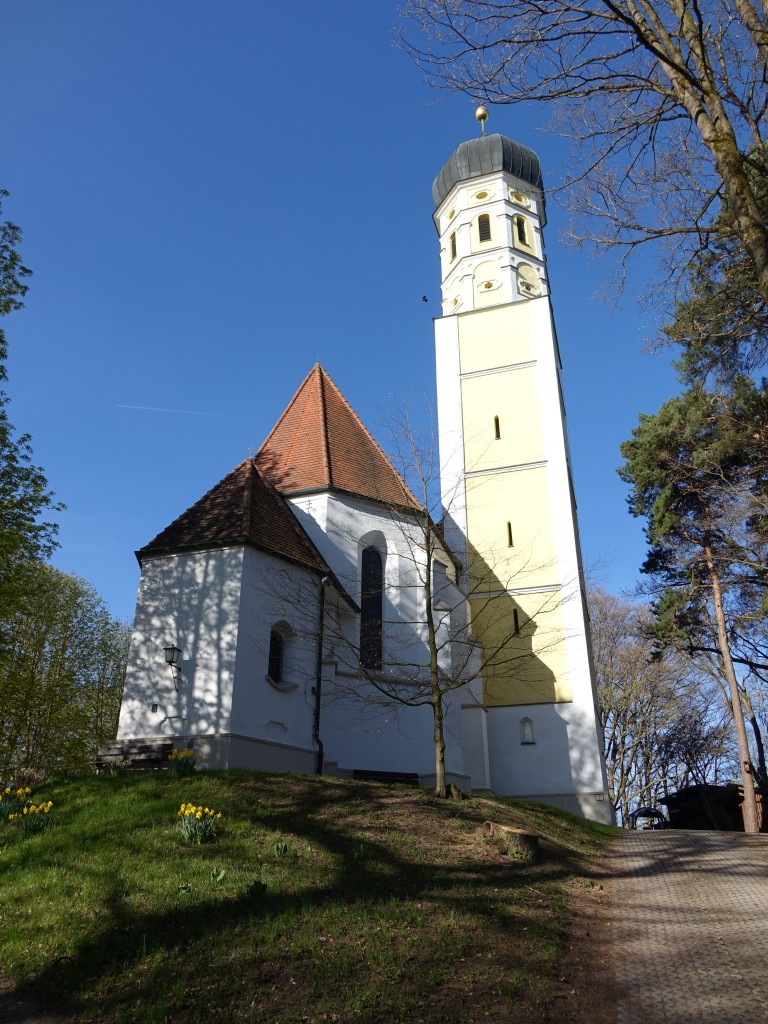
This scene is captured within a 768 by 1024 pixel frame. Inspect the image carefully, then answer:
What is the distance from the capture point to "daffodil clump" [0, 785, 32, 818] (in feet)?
32.0

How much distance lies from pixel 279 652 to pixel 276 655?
100 millimetres

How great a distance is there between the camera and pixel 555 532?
21219 mm

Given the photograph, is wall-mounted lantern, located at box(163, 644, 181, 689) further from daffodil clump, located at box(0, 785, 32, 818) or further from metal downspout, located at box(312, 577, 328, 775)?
daffodil clump, located at box(0, 785, 32, 818)

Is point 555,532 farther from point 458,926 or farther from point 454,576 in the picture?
point 458,926

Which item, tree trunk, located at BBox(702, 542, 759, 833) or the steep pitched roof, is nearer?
the steep pitched roof

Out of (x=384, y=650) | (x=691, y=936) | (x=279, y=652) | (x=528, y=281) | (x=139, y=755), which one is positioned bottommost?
(x=691, y=936)

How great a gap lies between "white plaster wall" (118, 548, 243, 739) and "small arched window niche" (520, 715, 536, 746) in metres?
8.81

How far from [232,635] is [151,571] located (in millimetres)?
2372

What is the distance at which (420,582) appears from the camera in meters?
18.1

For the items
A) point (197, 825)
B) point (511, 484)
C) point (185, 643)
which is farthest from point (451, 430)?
point (197, 825)

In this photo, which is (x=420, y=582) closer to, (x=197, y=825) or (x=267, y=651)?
(x=267, y=651)

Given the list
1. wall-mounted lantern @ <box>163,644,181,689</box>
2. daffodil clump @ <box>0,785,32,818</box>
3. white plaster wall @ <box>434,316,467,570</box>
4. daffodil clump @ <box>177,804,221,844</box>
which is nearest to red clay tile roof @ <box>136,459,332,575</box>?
wall-mounted lantern @ <box>163,644,181,689</box>

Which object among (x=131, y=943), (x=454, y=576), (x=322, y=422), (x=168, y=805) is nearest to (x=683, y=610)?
(x=454, y=576)

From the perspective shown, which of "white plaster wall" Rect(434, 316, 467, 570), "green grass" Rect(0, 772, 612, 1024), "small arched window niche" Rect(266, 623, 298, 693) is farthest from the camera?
"white plaster wall" Rect(434, 316, 467, 570)
